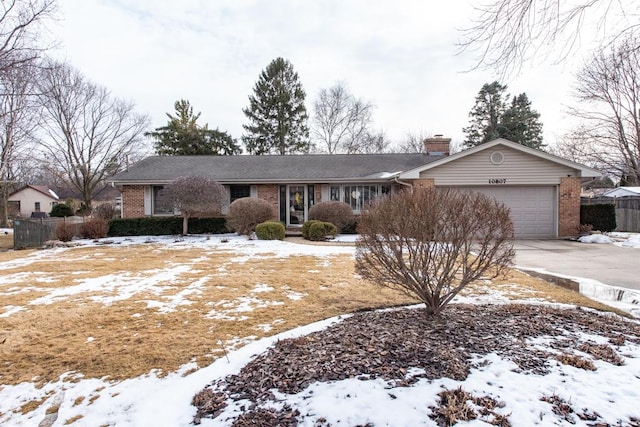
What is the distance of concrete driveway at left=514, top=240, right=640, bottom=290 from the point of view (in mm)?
7074

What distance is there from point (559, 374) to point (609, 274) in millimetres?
6058

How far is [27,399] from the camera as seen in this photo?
2.87 metres

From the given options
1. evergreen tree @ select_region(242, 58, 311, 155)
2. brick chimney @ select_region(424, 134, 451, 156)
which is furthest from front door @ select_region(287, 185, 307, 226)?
evergreen tree @ select_region(242, 58, 311, 155)

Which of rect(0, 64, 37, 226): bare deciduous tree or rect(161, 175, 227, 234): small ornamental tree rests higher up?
rect(0, 64, 37, 226): bare deciduous tree

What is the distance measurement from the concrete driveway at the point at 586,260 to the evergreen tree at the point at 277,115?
24111 millimetres

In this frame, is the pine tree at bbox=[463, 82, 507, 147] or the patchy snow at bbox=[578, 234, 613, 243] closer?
the patchy snow at bbox=[578, 234, 613, 243]

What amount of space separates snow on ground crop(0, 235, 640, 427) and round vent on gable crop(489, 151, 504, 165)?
11.7 metres

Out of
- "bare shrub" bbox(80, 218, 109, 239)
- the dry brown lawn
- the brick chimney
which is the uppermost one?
the brick chimney

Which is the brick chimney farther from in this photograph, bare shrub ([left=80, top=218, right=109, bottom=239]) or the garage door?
bare shrub ([left=80, top=218, right=109, bottom=239])

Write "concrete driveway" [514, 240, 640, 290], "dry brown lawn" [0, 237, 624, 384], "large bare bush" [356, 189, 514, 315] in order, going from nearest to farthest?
"dry brown lawn" [0, 237, 624, 384] → "large bare bush" [356, 189, 514, 315] → "concrete driveway" [514, 240, 640, 290]

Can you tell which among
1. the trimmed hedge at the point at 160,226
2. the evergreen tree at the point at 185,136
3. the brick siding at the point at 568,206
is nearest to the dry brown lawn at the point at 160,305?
the trimmed hedge at the point at 160,226

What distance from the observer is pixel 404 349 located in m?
3.28

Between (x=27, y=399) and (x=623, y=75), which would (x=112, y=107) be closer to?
(x=27, y=399)

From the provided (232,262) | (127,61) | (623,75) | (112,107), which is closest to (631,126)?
(623,75)
